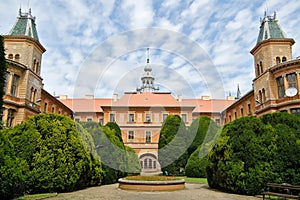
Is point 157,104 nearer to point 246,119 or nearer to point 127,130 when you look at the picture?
point 127,130

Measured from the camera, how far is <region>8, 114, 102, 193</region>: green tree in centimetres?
1315

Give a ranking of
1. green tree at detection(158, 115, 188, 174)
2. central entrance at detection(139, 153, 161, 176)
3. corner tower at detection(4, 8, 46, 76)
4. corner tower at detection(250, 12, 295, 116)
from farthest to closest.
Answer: central entrance at detection(139, 153, 161, 176) < green tree at detection(158, 115, 188, 174) < corner tower at detection(4, 8, 46, 76) < corner tower at detection(250, 12, 295, 116)

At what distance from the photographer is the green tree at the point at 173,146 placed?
112 ft

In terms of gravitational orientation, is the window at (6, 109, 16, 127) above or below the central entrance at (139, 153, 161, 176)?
above

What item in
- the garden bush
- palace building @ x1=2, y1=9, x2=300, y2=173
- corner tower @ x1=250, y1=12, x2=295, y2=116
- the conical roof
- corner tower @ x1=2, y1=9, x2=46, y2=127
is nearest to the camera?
the garden bush

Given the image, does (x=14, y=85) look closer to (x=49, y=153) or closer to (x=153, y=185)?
(x=49, y=153)

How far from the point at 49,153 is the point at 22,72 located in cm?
1878

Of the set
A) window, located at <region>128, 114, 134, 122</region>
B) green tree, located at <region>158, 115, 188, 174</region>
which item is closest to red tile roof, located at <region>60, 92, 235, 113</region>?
window, located at <region>128, 114, 134, 122</region>

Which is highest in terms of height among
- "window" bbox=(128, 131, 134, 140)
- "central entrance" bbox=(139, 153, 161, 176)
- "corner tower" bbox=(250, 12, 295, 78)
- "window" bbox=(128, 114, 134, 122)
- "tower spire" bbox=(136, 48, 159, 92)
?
"tower spire" bbox=(136, 48, 159, 92)

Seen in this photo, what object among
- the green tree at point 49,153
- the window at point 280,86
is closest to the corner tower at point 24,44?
the green tree at point 49,153

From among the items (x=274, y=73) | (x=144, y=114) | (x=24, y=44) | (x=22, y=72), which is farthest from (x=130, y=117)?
(x=274, y=73)

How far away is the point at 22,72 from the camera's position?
2900 centimetres

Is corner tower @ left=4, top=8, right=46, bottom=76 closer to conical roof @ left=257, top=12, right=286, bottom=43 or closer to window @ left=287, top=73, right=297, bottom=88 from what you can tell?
conical roof @ left=257, top=12, right=286, bottom=43

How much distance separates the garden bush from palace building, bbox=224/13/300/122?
15.0m
